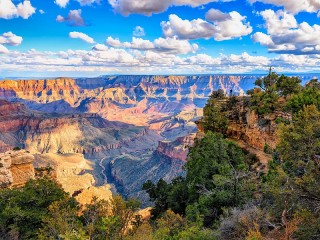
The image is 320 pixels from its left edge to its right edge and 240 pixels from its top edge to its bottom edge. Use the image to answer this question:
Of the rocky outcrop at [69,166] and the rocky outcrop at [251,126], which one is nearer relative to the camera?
the rocky outcrop at [251,126]

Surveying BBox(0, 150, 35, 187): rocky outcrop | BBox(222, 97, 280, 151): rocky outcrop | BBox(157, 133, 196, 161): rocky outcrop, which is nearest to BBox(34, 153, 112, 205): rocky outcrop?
BBox(0, 150, 35, 187): rocky outcrop

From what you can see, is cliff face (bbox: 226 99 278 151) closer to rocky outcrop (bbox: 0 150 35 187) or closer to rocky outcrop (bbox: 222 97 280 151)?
rocky outcrop (bbox: 222 97 280 151)

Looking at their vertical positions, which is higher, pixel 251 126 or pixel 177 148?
pixel 251 126

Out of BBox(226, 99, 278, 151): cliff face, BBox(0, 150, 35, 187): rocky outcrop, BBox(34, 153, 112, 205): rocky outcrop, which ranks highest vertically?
BBox(226, 99, 278, 151): cliff face

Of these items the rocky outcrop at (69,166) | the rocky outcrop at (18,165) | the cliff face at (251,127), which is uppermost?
the cliff face at (251,127)

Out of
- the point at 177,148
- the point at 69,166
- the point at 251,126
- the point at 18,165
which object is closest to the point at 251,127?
the point at 251,126

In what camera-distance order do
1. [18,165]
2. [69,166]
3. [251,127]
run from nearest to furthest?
[251,127], [18,165], [69,166]

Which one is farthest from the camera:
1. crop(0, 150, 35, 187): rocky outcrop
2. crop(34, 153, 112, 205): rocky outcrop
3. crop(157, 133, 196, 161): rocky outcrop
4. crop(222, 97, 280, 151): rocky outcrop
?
crop(157, 133, 196, 161): rocky outcrop

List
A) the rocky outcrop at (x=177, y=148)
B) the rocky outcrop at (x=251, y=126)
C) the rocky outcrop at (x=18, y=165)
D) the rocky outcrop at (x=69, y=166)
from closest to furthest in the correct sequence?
the rocky outcrop at (x=251, y=126), the rocky outcrop at (x=18, y=165), the rocky outcrop at (x=69, y=166), the rocky outcrop at (x=177, y=148)

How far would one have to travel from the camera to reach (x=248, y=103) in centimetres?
4591

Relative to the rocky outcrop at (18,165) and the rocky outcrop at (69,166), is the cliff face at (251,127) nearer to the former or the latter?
the rocky outcrop at (18,165)

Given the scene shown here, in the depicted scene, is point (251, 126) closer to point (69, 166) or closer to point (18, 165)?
point (18, 165)

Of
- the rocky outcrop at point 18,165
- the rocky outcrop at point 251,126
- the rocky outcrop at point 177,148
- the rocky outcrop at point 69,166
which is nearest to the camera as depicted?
the rocky outcrop at point 251,126

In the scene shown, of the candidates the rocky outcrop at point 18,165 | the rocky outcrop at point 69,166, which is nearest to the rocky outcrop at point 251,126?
the rocky outcrop at point 18,165
